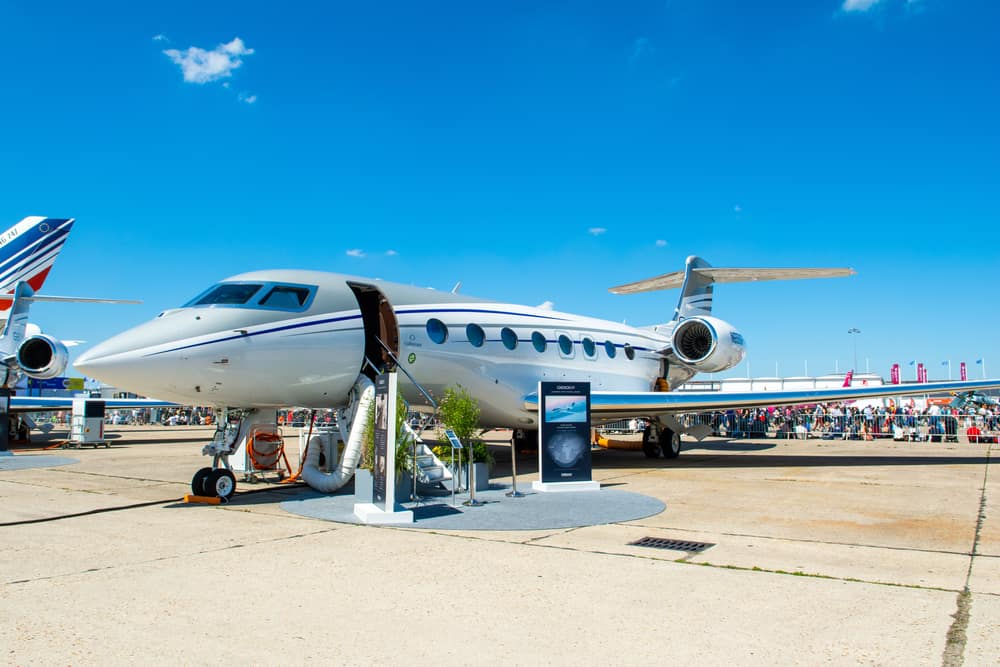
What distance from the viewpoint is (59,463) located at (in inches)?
655

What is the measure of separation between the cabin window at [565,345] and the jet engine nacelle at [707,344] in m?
4.26

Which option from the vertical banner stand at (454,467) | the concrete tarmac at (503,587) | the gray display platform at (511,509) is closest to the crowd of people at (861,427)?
the gray display platform at (511,509)

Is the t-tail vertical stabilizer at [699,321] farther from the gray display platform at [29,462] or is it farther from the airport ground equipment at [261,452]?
the gray display platform at [29,462]

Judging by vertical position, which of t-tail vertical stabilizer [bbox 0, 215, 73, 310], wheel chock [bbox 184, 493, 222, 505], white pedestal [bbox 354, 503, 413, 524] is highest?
t-tail vertical stabilizer [bbox 0, 215, 73, 310]

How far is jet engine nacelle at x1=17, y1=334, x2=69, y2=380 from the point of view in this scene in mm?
22312

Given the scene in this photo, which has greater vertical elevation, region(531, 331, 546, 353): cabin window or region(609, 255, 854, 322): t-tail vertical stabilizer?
region(609, 255, 854, 322): t-tail vertical stabilizer

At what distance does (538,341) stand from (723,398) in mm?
4384

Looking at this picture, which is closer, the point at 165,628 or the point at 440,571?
the point at 165,628

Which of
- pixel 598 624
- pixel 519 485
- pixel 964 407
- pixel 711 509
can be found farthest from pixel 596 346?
pixel 964 407

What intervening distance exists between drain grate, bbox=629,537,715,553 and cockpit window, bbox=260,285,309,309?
6092mm

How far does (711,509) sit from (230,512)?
250 inches

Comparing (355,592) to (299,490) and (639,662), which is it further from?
(299,490)

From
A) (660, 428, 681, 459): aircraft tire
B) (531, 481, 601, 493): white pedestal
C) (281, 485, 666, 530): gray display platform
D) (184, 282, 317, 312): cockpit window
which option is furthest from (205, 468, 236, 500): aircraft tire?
(660, 428, 681, 459): aircraft tire

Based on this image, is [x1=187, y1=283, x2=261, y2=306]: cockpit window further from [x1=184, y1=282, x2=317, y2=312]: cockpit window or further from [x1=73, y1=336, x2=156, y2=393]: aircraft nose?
[x1=73, y1=336, x2=156, y2=393]: aircraft nose
